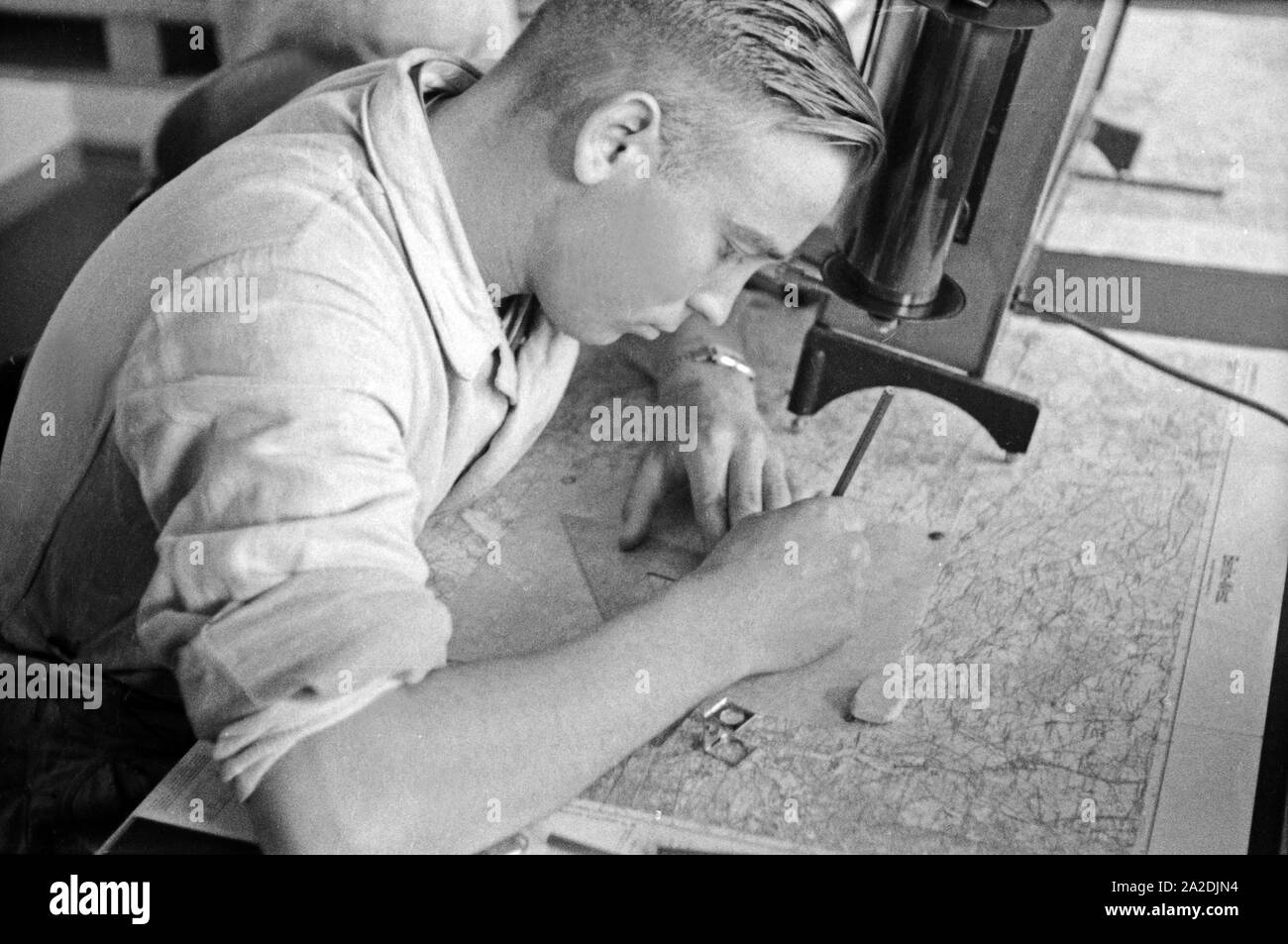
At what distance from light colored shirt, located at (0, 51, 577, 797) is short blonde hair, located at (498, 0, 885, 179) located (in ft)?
0.40

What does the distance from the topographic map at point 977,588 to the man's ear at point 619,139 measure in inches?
13.7

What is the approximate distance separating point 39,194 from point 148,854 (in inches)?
88.4

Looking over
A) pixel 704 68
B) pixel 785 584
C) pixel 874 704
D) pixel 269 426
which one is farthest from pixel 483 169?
pixel 874 704

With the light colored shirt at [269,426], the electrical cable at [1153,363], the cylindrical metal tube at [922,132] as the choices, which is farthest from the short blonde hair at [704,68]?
the electrical cable at [1153,363]

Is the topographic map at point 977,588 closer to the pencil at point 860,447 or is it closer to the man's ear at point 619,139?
the pencil at point 860,447

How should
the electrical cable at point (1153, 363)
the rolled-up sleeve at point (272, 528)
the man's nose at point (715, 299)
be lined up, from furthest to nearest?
the electrical cable at point (1153, 363)
the man's nose at point (715, 299)
the rolled-up sleeve at point (272, 528)

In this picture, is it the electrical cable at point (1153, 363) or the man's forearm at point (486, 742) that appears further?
the electrical cable at point (1153, 363)

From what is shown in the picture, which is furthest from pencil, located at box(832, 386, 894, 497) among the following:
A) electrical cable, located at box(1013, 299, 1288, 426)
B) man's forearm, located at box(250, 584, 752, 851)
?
electrical cable, located at box(1013, 299, 1288, 426)

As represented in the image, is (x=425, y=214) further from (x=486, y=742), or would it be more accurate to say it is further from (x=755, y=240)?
(x=486, y=742)

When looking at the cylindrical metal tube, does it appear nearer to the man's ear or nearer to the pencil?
the pencil

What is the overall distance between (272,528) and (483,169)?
0.35 metres

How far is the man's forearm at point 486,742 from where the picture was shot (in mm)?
792

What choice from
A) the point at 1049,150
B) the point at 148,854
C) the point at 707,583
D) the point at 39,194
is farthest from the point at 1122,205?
the point at 39,194

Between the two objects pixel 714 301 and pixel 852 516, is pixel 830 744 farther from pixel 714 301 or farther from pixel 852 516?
pixel 714 301
